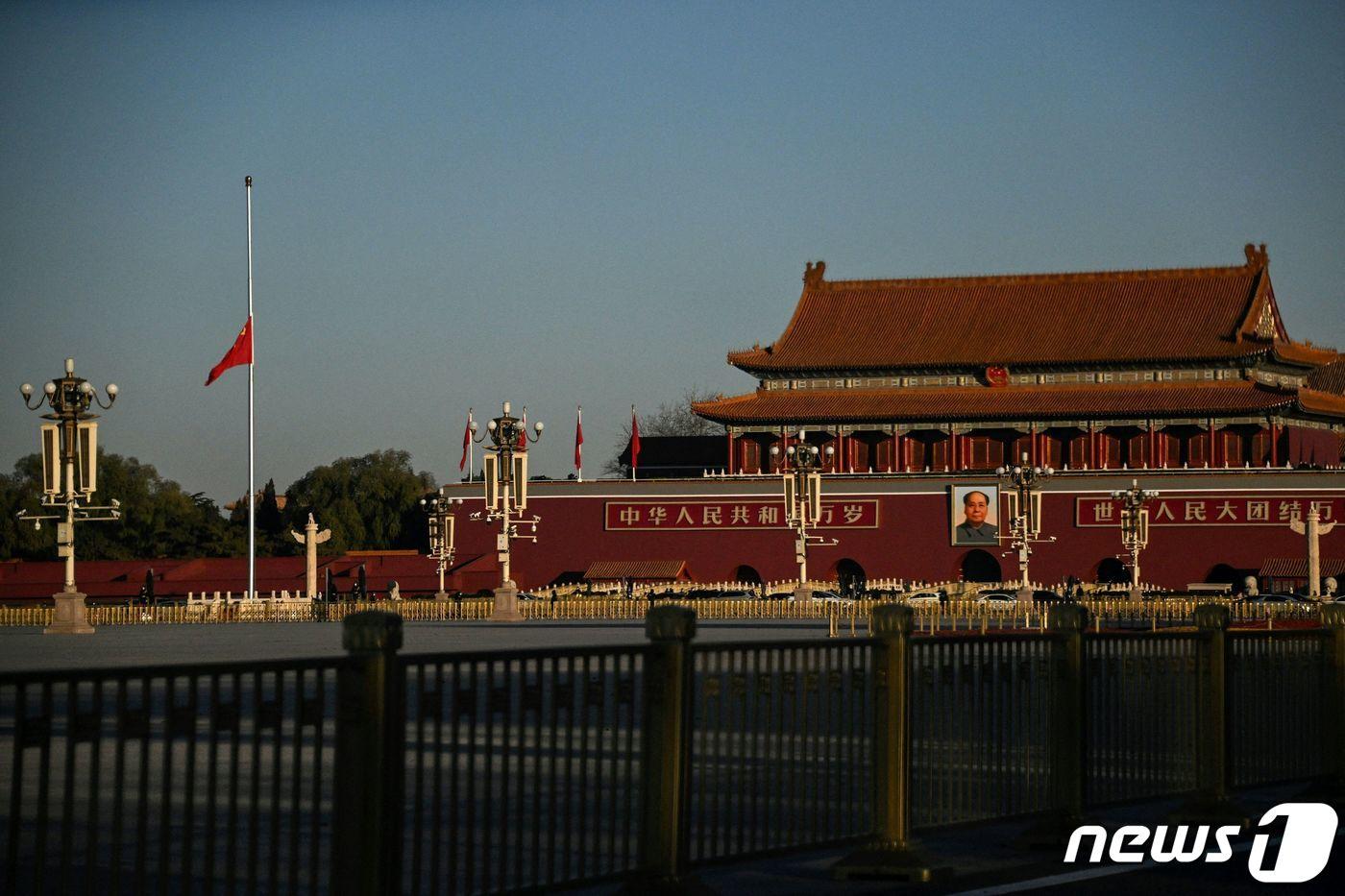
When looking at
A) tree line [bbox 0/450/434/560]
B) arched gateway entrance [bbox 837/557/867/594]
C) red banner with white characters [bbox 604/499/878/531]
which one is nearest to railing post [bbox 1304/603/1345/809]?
red banner with white characters [bbox 604/499/878/531]

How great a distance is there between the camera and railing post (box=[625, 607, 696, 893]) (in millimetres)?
8516

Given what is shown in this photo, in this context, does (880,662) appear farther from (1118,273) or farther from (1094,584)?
(1118,273)

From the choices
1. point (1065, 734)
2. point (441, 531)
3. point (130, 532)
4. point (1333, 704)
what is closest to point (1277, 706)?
point (1333, 704)

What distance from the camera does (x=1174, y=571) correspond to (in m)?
67.8

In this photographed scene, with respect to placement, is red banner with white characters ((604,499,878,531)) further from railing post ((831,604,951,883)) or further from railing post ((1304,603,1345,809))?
railing post ((831,604,951,883))

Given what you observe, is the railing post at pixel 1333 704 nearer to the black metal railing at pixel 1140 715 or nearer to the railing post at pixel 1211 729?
the railing post at pixel 1211 729

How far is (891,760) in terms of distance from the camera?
9.66 metres

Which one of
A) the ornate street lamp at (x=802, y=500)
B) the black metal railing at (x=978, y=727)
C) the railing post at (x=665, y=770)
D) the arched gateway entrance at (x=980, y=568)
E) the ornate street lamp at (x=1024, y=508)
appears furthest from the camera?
the arched gateway entrance at (x=980, y=568)

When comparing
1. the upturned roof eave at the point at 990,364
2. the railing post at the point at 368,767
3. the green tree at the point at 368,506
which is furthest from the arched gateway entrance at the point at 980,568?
the railing post at the point at 368,767

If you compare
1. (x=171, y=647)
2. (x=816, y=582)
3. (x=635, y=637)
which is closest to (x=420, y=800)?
(x=171, y=647)

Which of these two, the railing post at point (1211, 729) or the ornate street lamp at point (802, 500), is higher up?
the ornate street lamp at point (802, 500)

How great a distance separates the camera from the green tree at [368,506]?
A: 307ft

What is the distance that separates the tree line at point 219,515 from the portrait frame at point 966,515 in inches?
1233

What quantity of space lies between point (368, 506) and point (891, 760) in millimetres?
87525
